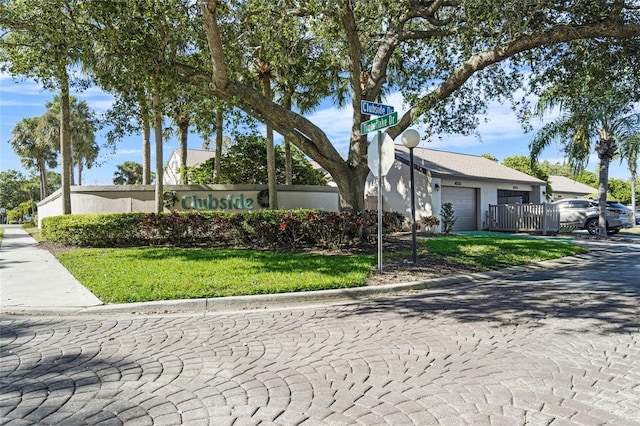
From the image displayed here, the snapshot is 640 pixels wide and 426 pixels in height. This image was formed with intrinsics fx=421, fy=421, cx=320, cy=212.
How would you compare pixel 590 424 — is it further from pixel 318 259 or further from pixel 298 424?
pixel 318 259

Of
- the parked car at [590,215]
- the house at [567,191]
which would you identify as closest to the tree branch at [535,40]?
the parked car at [590,215]

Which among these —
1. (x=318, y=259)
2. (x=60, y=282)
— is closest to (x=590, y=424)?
(x=318, y=259)

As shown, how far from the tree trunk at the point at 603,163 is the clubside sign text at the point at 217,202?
1549 centimetres

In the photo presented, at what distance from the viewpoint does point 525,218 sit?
21.7 metres

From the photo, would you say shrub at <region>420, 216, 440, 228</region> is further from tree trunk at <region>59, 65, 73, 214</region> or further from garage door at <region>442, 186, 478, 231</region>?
tree trunk at <region>59, 65, 73, 214</region>

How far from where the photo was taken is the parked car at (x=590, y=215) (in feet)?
65.5

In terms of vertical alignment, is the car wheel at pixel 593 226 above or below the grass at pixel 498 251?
above

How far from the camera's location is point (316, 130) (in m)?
11.5

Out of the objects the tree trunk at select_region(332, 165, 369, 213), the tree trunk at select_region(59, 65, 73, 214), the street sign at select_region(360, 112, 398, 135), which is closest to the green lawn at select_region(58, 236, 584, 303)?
the tree trunk at select_region(332, 165, 369, 213)

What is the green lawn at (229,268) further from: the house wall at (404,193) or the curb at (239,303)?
the house wall at (404,193)

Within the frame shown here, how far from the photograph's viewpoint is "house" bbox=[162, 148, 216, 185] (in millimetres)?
33550

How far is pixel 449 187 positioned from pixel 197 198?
42.6ft

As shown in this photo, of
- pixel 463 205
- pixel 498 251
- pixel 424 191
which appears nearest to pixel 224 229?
pixel 498 251

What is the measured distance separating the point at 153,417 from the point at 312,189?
17.3 m
